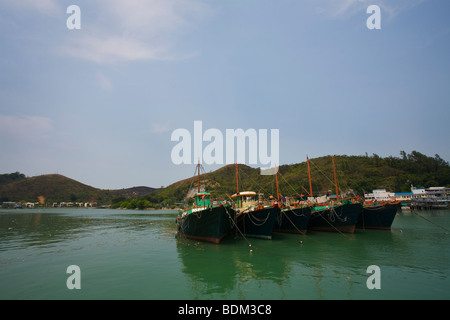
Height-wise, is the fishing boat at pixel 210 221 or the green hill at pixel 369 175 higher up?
the green hill at pixel 369 175

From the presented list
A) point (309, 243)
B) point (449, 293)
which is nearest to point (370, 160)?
point (309, 243)

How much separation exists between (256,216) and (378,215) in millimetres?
17072

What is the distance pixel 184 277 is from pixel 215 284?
6.00 feet

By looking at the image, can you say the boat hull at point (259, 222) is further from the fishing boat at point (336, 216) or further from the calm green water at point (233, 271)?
the fishing boat at point (336, 216)

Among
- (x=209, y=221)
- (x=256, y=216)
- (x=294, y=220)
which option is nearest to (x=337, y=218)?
(x=294, y=220)

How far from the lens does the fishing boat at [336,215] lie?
24438mm

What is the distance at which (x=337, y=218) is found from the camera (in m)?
25.6

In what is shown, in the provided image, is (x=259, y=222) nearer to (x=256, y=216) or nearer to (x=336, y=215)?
(x=256, y=216)

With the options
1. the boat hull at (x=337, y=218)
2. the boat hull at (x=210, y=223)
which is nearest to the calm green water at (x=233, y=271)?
the boat hull at (x=210, y=223)

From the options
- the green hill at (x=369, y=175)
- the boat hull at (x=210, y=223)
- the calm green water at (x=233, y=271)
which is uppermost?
the green hill at (x=369, y=175)

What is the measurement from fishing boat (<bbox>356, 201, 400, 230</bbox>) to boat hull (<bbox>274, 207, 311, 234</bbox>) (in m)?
10.5

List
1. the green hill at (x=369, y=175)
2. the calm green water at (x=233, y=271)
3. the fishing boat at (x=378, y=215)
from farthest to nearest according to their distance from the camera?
the green hill at (x=369, y=175)
the fishing boat at (x=378, y=215)
the calm green water at (x=233, y=271)
